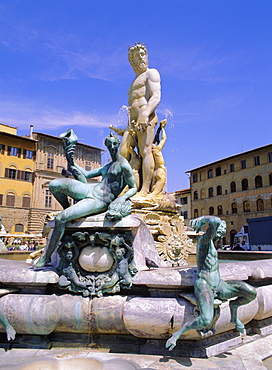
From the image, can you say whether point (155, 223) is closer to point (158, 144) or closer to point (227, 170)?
point (158, 144)

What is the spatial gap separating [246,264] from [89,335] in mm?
1715

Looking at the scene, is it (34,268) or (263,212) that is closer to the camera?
(34,268)

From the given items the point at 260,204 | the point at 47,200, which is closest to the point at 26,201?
the point at 47,200

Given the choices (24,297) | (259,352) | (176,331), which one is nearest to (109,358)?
(176,331)

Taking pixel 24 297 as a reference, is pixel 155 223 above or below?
above

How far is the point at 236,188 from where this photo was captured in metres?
39.8

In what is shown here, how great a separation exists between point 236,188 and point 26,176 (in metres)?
26.6

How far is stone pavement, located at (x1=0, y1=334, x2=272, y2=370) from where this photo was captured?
7.90ft

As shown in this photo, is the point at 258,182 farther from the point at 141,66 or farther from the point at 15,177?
the point at 141,66

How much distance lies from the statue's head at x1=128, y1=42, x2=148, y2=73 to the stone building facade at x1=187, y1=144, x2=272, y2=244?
31.5 metres

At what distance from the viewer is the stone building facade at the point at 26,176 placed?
118 ft

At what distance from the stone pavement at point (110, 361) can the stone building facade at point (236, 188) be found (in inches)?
1392

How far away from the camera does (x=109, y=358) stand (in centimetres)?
255

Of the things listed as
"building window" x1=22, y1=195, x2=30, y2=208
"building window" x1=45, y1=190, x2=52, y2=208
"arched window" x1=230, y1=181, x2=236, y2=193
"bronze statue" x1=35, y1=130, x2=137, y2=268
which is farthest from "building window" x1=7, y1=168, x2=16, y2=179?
"bronze statue" x1=35, y1=130, x2=137, y2=268
